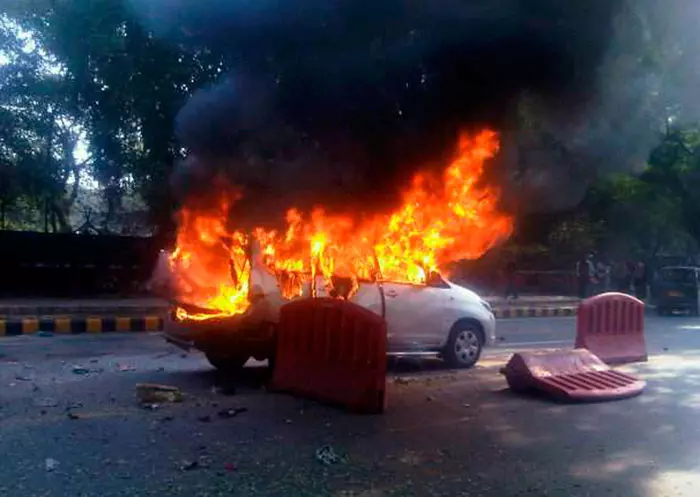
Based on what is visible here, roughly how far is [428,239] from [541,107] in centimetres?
220

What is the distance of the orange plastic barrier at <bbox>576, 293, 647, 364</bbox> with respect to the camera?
37.0ft

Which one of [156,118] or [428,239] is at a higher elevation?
[156,118]

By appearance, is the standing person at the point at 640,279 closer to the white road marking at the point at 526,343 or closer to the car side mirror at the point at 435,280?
the white road marking at the point at 526,343

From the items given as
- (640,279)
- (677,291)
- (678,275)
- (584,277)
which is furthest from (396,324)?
(640,279)

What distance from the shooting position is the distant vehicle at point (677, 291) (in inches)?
912

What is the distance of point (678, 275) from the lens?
23547 millimetres

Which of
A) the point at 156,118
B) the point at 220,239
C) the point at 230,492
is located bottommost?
the point at 230,492

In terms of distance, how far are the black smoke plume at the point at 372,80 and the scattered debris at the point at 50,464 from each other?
13.7 feet

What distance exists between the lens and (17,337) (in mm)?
13859

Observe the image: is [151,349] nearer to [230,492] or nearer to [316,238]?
[316,238]

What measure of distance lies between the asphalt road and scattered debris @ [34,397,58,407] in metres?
0.02

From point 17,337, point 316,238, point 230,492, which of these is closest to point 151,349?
point 17,337

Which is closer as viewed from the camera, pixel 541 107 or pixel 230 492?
pixel 230 492

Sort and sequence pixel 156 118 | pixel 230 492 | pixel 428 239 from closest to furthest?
pixel 230 492, pixel 428 239, pixel 156 118
